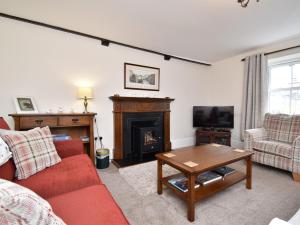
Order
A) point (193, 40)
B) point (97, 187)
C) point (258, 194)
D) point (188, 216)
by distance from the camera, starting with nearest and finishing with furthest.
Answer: point (97, 187)
point (188, 216)
point (258, 194)
point (193, 40)

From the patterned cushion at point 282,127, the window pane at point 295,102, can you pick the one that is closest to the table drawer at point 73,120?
the patterned cushion at point 282,127

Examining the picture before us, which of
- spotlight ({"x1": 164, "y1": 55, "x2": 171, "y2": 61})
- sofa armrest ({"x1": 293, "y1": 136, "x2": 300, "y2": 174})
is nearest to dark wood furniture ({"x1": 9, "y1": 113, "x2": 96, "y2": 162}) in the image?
spotlight ({"x1": 164, "y1": 55, "x2": 171, "y2": 61})

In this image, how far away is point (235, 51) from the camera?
146 inches

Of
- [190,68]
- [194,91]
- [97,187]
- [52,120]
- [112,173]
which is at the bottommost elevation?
[112,173]

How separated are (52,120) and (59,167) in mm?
1073

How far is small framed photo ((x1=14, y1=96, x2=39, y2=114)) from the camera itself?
2322 millimetres

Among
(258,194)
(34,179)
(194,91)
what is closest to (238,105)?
(194,91)

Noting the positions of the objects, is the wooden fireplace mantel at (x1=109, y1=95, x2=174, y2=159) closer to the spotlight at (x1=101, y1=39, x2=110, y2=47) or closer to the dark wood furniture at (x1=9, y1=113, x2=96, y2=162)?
the dark wood furniture at (x1=9, y1=113, x2=96, y2=162)

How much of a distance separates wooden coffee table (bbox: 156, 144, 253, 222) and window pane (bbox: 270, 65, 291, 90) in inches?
93.8

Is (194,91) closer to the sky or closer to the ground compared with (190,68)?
closer to the ground

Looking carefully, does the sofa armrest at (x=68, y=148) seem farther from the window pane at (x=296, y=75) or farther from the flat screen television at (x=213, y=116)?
the window pane at (x=296, y=75)

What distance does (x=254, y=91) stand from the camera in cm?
352

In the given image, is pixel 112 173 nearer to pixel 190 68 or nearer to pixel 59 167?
pixel 59 167

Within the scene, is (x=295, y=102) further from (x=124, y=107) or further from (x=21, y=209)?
(x=21, y=209)
